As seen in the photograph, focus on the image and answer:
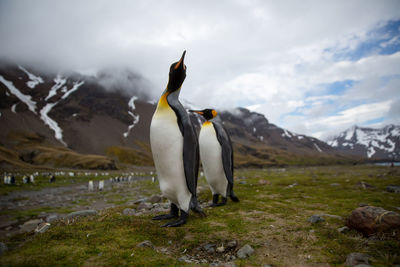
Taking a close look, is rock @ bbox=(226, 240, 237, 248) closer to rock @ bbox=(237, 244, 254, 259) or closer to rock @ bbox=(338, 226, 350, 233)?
rock @ bbox=(237, 244, 254, 259)

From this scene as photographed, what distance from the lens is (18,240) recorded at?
15.1 ft

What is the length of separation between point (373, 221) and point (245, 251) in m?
2.55

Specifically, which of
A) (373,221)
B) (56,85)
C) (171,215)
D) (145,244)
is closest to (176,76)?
(171,215)

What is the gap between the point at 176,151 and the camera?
5.02m

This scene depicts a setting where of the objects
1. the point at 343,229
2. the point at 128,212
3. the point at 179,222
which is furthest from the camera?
the point at 128,212

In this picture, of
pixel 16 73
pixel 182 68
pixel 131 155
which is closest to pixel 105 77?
pixel 16 73

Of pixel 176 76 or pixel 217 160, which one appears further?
pixel 217 160

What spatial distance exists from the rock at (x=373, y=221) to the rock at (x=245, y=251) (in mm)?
2302

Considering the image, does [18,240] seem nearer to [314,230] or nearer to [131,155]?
[314,230]

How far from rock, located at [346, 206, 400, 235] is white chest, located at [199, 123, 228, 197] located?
12.2 feet

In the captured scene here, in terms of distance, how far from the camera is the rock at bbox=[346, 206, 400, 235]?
13.3 feet

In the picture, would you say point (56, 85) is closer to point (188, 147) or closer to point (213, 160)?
point (213, 160)

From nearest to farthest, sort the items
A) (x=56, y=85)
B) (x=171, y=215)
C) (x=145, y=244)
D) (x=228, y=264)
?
Answer: (x=228, y=264)
(x=145, y=244)
(x=171, y=215)
(x=56, y=85)

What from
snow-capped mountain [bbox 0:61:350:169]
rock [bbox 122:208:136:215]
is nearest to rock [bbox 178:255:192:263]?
rock [bbox 122:208:136:215]
